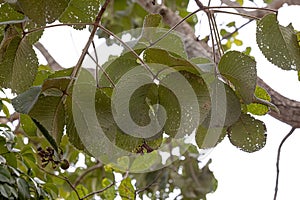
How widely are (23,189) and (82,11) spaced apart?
9.8 inches

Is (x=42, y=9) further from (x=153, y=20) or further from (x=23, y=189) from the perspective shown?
(x=23, y=189)

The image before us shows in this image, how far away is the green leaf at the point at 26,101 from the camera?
17.1 inches

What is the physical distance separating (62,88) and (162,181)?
107cm

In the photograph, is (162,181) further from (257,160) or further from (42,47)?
(42,47)

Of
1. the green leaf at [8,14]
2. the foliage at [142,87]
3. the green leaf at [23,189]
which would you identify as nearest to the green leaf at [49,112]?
the foliage at [142,87]

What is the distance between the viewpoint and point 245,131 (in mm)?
534

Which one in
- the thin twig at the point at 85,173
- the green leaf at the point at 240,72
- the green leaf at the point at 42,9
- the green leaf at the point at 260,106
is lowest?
the thin twig at the point at 85,173

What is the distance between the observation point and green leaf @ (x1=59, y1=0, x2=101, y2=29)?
55cm

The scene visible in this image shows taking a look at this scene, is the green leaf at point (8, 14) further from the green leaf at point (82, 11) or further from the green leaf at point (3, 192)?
the green leaf at point (3, 192)

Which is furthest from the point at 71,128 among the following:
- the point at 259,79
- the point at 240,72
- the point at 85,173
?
the point at 85,173

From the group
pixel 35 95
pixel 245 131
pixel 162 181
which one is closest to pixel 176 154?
pixel 162 181

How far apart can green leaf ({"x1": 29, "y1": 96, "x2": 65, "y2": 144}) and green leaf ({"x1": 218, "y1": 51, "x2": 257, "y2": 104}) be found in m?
0.15

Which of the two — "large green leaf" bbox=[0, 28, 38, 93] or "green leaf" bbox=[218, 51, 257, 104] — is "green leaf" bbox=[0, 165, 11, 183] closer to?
"large green leaf" bbox=[0, 28, 38, 93]

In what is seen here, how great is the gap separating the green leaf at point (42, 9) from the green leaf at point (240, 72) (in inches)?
5.9
